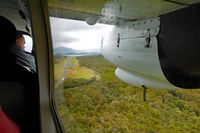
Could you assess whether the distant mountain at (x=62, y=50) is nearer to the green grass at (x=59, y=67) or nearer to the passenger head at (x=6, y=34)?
the green grass at (x=59, y=67)

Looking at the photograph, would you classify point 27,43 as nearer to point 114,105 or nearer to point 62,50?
point 62,50

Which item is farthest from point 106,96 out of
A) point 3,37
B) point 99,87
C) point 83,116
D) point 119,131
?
point 3,37

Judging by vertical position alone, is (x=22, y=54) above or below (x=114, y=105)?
above

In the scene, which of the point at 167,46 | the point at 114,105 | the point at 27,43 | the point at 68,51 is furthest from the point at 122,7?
the point at 114,105

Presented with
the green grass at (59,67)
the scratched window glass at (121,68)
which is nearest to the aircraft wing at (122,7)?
the scratched window glass at (121,68)

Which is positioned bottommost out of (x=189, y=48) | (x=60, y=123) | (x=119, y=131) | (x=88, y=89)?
(x=119, y=131)

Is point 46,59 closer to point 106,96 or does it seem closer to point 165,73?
point 106,96
